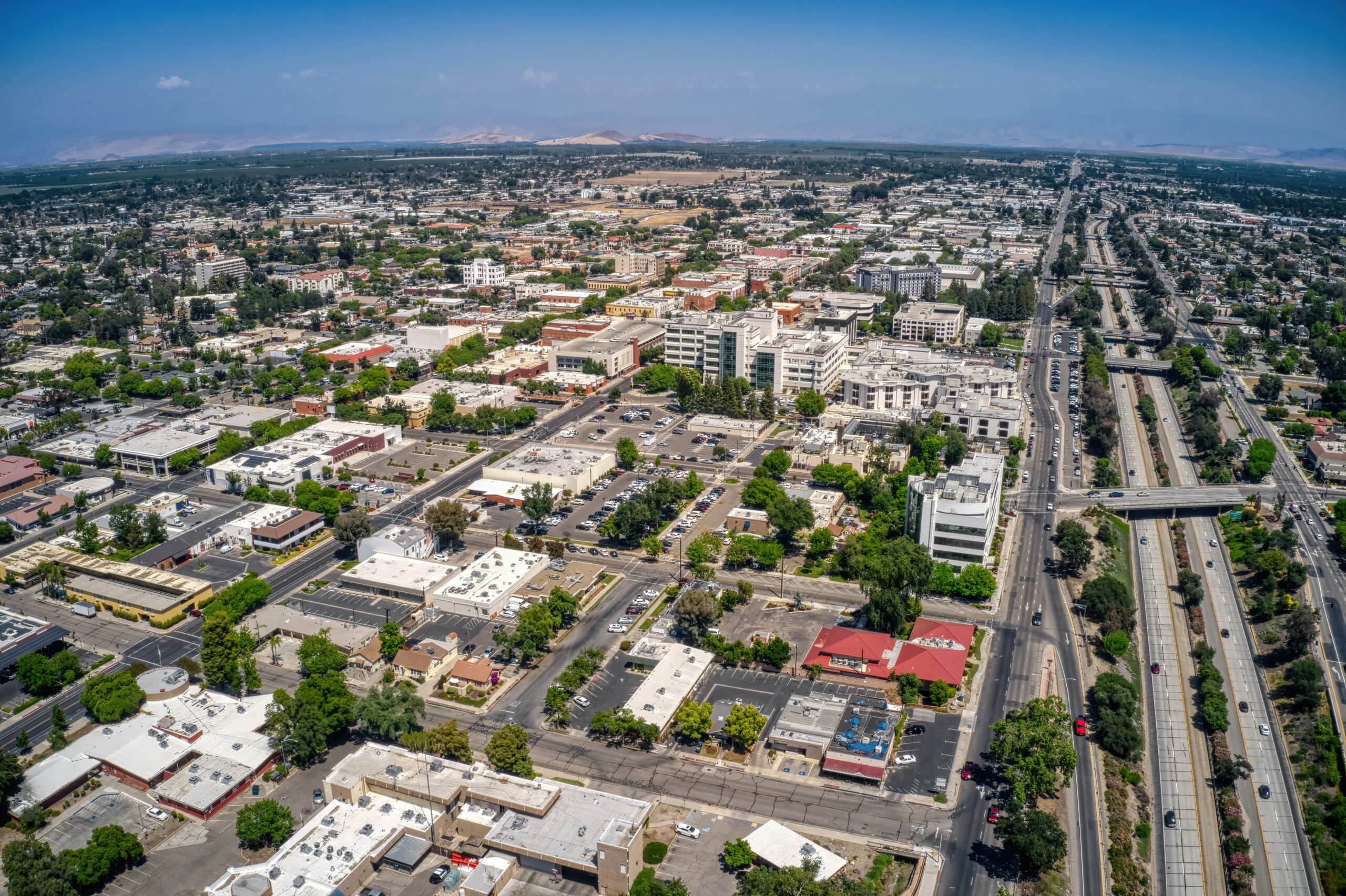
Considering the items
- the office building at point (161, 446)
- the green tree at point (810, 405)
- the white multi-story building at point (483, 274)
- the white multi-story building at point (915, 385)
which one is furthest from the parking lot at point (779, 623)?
the white multi-story building at point (483, 274)

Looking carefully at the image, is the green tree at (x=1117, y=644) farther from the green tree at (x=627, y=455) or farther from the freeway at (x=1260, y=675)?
the green tree at (x=627, y=455)

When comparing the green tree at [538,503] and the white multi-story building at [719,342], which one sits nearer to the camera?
the green tree at [538,503]

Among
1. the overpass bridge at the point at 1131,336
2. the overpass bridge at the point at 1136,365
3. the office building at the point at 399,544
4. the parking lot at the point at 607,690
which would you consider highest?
the overpass bridge at the point at 1131,336

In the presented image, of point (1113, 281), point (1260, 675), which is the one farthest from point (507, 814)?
point (1113, 281)

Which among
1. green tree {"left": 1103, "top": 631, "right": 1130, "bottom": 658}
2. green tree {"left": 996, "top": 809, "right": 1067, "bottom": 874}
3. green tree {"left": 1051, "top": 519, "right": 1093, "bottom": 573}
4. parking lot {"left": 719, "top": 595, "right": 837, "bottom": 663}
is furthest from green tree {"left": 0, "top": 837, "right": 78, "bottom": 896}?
green tree {"left": 1051, "top": 519, "right": 1093, "bottom": 573}

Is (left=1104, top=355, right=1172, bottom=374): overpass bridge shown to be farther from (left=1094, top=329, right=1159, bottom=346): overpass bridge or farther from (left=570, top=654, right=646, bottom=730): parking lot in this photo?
(left=570, top=654, right=646, bottom=730): parking lot

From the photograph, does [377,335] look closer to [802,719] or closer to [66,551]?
[66,551]

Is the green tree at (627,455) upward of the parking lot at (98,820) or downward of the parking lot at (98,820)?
upward

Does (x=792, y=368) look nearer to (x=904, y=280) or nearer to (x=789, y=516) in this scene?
(x=789, y=516)
